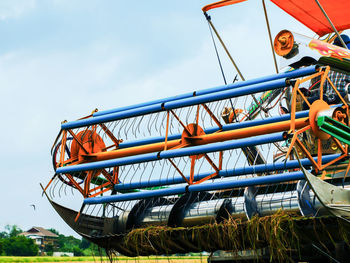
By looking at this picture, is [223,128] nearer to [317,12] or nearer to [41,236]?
[317,12]

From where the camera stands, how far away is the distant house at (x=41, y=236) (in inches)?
2607

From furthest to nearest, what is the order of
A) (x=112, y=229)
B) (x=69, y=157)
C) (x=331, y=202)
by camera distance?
(x=69, y=157) < (x=112, y=229) < (x=331, y=202)

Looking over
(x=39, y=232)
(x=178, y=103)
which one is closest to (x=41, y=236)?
(x=39, y=232)

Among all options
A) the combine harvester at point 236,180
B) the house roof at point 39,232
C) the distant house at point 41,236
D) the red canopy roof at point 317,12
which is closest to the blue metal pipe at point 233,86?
the combine harvester at point 236,180

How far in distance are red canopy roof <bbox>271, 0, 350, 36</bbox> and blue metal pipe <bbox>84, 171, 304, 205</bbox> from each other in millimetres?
4553

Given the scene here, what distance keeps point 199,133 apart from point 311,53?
1.87m

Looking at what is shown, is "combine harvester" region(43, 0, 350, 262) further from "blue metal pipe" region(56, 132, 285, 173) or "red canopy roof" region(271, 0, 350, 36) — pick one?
"red canopy roof" region(271, 0, 350, 36)

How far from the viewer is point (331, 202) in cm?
448

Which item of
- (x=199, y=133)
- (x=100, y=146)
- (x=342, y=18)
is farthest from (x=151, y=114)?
(x=342, y=18)

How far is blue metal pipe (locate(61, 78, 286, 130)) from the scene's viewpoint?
5746 millimetres

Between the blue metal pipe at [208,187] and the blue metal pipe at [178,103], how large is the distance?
3.22ft

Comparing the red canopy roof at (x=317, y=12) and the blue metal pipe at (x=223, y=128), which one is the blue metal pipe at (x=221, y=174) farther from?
the red canopy roof at (x=317, y=12)

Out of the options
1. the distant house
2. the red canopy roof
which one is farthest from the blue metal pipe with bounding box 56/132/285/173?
the distant house

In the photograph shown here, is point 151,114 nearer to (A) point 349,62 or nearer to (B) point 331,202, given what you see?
(A) point 349,62
